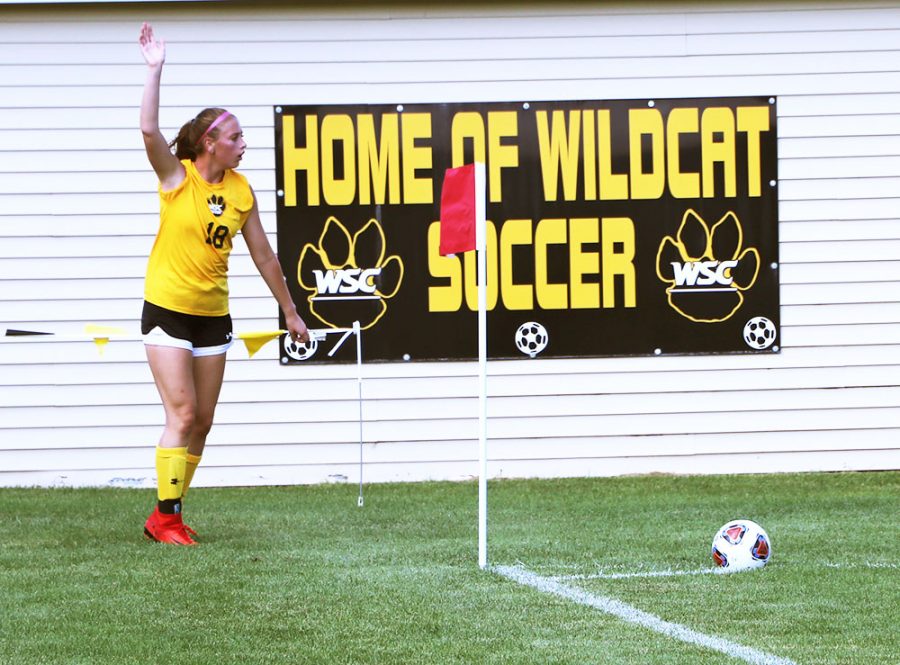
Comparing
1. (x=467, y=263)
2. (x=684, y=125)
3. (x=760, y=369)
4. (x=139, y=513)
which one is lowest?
(x=139, y=513)

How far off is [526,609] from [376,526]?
2760 millimetres

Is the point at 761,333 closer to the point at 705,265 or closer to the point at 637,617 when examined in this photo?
the point at 705,265

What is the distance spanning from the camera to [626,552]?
20.6ft

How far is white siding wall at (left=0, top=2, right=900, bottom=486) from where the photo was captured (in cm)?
1010

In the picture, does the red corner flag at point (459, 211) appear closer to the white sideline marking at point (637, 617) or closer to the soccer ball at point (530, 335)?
the white sideline marking at point (637, 617)

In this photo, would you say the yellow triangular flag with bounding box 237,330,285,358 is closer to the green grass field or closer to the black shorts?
the black shorts

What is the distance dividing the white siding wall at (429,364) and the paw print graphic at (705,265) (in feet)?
1.03

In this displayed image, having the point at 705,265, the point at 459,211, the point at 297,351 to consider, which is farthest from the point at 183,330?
the point at 705,265

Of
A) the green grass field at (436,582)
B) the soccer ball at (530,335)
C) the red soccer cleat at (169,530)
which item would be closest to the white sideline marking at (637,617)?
the green grass field at (436,582)

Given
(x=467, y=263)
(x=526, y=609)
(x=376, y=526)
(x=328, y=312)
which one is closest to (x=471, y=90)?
(x=467, y=263)

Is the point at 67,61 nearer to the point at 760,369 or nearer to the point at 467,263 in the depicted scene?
the point at 467,263

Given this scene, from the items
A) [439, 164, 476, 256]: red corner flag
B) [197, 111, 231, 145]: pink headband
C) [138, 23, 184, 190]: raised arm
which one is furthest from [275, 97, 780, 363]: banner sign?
[439, 164, 476, 256]: red corner flag

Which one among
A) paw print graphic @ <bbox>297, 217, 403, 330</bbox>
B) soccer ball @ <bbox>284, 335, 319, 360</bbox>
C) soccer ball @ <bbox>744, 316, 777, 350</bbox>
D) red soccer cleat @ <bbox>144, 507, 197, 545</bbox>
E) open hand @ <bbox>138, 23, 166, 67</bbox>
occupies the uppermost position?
open hand @ <bbox>138, 23, 166, 67</bbox>

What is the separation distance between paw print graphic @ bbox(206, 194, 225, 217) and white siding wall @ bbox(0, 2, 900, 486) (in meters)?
3.40
